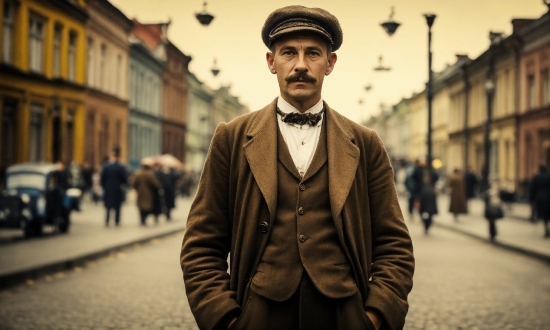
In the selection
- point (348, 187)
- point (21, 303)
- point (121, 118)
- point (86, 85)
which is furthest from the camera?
point (121, 118)

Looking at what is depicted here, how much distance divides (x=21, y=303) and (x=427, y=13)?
20.4 metres

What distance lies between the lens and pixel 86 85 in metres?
42.7

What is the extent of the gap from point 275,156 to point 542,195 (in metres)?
19.7

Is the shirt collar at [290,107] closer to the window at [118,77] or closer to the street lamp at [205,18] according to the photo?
the street lamp at [205,18]

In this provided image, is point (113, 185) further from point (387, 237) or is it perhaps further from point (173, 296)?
point (387, 237)

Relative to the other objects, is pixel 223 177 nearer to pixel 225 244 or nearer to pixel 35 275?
pixel 225 244

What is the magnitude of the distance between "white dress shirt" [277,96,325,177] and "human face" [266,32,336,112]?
0.04m

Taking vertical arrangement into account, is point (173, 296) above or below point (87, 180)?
below

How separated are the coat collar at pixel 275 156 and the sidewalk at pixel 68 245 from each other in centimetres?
861

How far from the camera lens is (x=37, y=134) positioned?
3522 cm

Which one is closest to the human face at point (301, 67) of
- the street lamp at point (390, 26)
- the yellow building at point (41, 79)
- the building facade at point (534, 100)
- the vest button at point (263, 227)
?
the vest button at point (263, 227)

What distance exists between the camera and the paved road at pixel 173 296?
8.79m

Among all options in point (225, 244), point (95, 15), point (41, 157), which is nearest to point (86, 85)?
point (95, 15)

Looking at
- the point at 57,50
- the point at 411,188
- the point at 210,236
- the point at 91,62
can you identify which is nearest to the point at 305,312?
the point at 210,236
